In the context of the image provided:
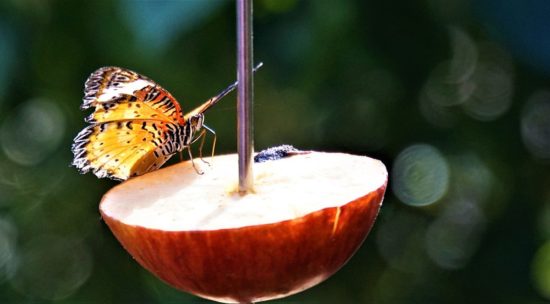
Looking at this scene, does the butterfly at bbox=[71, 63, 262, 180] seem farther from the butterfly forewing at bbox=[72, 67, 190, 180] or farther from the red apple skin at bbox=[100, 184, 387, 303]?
the red apple skin at bbox=[100, 184, 387, 303]

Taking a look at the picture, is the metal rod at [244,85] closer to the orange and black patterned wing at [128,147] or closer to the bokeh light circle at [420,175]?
the orange and black patterned wing at [128,147]

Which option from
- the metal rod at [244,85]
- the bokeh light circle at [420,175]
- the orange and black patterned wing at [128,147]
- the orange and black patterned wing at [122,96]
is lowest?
the bokeh light circle at [420,175]

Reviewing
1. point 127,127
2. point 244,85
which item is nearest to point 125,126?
point 127,127

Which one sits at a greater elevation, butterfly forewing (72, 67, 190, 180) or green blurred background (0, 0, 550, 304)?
butterfly forewing (72, 67, 190, 180)

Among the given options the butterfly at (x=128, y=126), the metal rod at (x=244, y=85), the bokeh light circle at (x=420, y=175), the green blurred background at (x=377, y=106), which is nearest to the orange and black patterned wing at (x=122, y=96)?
the butterfly at (x=128, y=126)

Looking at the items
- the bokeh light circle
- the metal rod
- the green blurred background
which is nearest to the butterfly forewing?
the metal rod

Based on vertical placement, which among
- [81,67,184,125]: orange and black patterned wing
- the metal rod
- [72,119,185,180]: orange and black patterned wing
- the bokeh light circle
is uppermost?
the metal rod

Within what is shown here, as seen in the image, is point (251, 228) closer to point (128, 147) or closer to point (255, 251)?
point (255, 251)

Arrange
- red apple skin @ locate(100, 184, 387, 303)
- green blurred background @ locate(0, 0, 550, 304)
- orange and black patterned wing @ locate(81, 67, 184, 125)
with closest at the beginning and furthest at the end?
1. red apple skin @ locate(100, 184, 387, 303)
2. orange and black patterned wing @ locate(81, 67, 184, 125)
3. green blurred background @ locate(0, 0, 550, 304)
